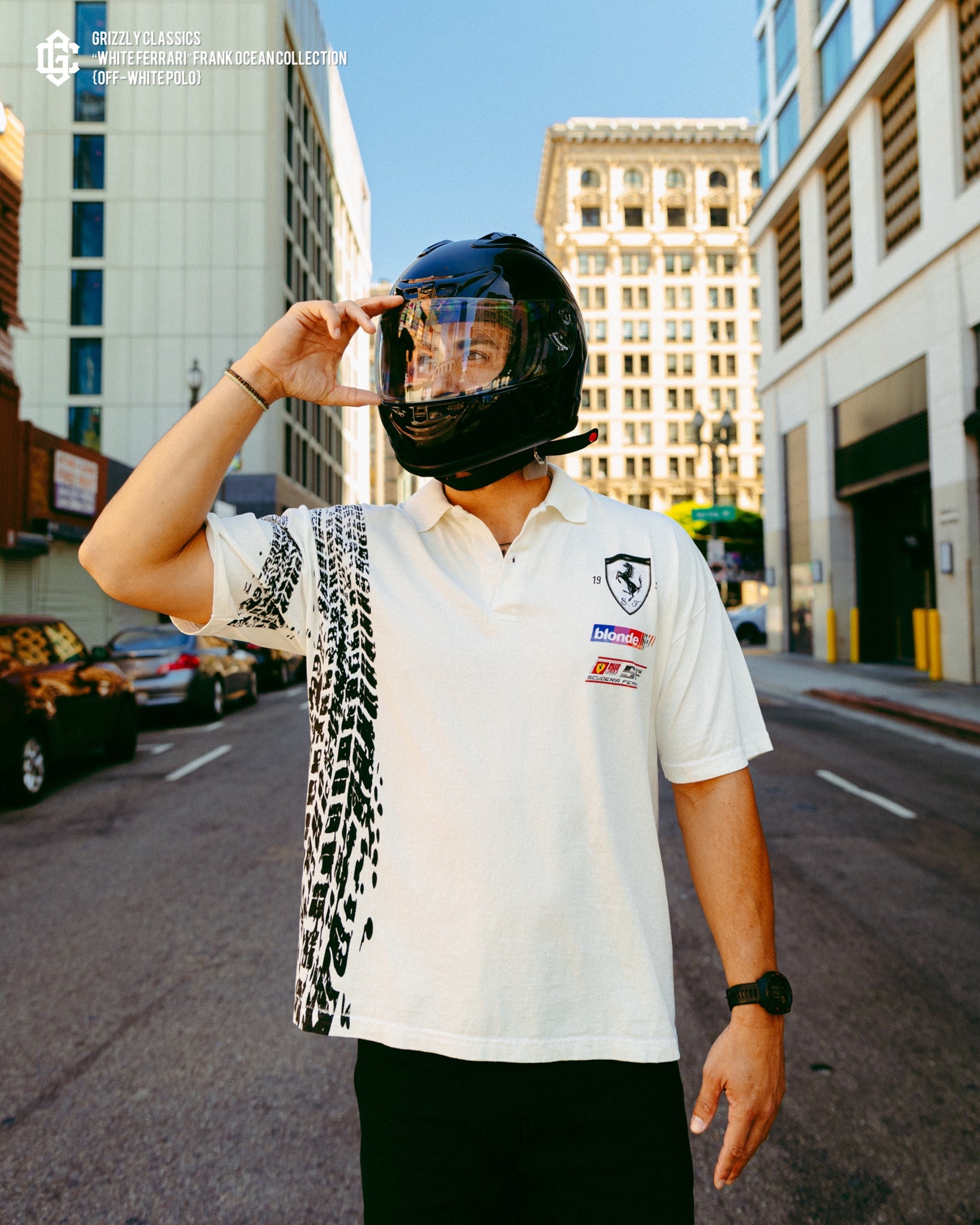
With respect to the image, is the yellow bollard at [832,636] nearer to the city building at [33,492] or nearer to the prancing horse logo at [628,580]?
the city building at [33,492]

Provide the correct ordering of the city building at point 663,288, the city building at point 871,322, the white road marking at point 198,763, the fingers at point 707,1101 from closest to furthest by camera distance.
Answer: the fingers at point 707,1101 → the white road marking at point 198,763 → the city building at point 871,322 → the city building at point 663,288

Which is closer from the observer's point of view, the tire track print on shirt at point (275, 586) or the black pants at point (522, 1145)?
the black pants at point (522, 1145)

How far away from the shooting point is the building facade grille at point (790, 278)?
87.8ft

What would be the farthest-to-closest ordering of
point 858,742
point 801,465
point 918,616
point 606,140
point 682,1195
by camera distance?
1. point 606,140
2. point 801,465
3. point 918,616
4. point 858,742
5. point 682,1195

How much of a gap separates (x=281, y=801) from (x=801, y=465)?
22431 mm

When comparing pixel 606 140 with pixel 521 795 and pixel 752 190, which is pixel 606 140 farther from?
pixel 521 795

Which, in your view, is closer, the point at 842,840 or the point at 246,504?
the point at 842,840

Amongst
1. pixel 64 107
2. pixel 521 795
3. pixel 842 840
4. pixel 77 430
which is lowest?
pixel 842 840

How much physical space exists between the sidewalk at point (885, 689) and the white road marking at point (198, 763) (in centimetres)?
913

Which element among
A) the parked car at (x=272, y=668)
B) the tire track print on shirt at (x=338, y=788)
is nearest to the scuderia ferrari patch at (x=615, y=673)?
the tire track print on shirt at (x=338, y=788)

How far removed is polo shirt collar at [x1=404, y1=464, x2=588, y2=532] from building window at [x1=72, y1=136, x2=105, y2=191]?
129 feet

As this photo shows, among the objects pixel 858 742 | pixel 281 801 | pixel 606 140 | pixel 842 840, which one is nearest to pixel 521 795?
pixel 842 840

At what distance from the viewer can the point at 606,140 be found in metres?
80.9

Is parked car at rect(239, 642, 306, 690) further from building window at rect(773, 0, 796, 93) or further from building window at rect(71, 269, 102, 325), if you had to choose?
building window at rect(773, 0, 796, 93)
